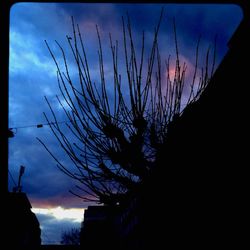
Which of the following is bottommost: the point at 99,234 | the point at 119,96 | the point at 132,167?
the point at 99,234

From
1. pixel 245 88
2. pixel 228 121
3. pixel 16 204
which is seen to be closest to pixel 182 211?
pixel 228 121

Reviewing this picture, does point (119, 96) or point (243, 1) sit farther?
point (119, 96)

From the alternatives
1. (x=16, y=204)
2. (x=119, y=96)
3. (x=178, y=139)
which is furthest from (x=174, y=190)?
(x=16, y=204)

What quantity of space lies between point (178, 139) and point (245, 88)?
1754 millimetres

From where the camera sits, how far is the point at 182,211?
4340mm

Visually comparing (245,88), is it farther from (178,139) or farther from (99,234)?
(99,234)

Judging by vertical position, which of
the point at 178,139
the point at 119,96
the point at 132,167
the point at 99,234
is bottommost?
the point at 99,234

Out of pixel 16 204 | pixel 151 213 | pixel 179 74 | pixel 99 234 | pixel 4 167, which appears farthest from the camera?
pixel 16 204

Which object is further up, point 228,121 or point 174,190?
point 228,121

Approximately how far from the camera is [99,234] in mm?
17078

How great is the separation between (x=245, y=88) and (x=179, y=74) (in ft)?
5.73

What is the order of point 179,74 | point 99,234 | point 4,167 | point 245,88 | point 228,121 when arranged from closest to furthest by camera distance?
1. point 4,167
2. point 245,88
3. point 228,121
4. point 179,74
5. point 99,234

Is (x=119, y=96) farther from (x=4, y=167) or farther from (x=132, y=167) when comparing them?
(x=4, y=167)

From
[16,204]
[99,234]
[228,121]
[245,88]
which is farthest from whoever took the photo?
[16,204]
